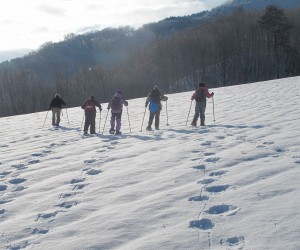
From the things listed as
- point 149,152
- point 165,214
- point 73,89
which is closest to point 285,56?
point 73,89

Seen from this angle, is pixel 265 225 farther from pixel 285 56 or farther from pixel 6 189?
pixel 285 56

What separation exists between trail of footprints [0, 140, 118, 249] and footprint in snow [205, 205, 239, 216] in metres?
2.15

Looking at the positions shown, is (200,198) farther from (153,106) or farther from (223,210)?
(153,106)

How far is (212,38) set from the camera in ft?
222

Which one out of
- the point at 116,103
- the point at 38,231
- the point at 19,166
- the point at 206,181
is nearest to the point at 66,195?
the point at 38,231

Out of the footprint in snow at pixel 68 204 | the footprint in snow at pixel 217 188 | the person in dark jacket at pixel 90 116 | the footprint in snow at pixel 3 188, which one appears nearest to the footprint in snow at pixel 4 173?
the footprint in snow at pixel 3 188

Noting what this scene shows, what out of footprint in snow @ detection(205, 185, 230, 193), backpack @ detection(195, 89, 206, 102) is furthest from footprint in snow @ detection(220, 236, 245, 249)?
backpack @ detection(195, 89, 206, 102)

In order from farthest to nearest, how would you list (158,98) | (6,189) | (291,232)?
(158,98) → (6,189) → (291,232)

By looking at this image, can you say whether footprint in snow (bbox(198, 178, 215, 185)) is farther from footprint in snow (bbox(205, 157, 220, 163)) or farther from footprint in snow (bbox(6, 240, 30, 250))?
footprint in snow (bbox(6, 240, 30, 250))

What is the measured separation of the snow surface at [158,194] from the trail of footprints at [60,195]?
0.06 feet

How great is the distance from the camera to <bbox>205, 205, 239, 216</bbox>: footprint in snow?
17.2 ft

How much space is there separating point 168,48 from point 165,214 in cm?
6578

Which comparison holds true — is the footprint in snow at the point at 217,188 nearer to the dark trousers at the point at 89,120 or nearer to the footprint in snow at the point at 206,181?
the footprint in snow at the point at 206,181

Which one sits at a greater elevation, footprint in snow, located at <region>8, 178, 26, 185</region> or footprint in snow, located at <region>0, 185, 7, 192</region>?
footprint in snow, located at <region>8, 178, 26, 185</region>
